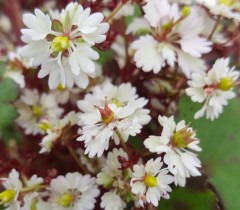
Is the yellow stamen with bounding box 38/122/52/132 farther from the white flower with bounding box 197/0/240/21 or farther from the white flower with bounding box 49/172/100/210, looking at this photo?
the white flower with bounding box 197/0/240/21

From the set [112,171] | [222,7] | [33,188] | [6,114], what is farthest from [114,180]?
[222,7]

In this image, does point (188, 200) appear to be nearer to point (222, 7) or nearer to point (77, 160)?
point (77, 160)

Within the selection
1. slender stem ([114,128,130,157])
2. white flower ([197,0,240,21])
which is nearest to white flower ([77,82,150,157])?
slender stem ([114,128,130,157])

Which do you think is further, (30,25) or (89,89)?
(89,89)

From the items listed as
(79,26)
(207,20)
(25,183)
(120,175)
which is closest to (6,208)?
(25,183)

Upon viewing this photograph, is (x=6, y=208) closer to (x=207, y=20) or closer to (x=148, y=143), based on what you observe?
(x=148, y=143)

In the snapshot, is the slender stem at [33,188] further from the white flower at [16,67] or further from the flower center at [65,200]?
the white flower at [16,67]
